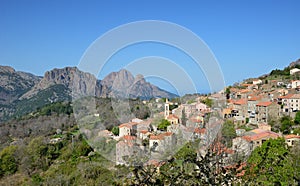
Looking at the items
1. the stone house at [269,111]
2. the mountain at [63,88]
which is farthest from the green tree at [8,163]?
the stone house at [269,111]

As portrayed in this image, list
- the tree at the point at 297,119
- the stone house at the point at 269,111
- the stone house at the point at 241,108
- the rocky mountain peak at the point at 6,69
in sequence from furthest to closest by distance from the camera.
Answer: the rocky mountain peak at the point at 6,69 → the stone house at the point at 241,108 → the stone house at the point at 269,111 → the tree at the point at 297,119

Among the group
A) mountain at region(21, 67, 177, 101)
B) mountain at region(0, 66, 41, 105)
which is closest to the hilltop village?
mountain at region(21, 67, 177, 101)

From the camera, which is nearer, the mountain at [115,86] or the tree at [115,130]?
the mountain at [115,86]

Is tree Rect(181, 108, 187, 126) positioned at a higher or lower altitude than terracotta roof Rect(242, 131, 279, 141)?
higher

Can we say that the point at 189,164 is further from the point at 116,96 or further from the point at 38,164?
the point at 38,164

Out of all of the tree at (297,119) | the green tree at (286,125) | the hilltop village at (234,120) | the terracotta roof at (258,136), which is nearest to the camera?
the terracotta roof at (258,136)

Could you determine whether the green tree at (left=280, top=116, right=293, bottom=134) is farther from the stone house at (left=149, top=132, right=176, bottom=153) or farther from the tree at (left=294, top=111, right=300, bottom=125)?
the stone house at (left=149, top=132, right=176, bottom=153)

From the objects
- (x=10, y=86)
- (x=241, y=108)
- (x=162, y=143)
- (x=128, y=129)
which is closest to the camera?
(x=162, y=143)

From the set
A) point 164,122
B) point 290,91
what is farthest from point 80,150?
point 290,91

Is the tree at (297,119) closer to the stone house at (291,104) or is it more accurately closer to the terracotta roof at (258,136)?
the stone house at (291,104)

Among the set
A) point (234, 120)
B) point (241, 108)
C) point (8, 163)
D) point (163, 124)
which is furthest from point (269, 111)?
point (8, 163)

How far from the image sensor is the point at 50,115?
2933 centimetres

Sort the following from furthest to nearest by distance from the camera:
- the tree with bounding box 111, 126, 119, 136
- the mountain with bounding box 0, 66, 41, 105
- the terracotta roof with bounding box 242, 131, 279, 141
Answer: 1. the mountain with bounding box 0, 66, 41, 105
2. the tree with bounding box 111, 126, 119, 136
3. the terracotta roof with bounding box 242, 131, 279, 141

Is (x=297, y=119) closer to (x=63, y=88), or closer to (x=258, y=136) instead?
(x=258, y=136)
